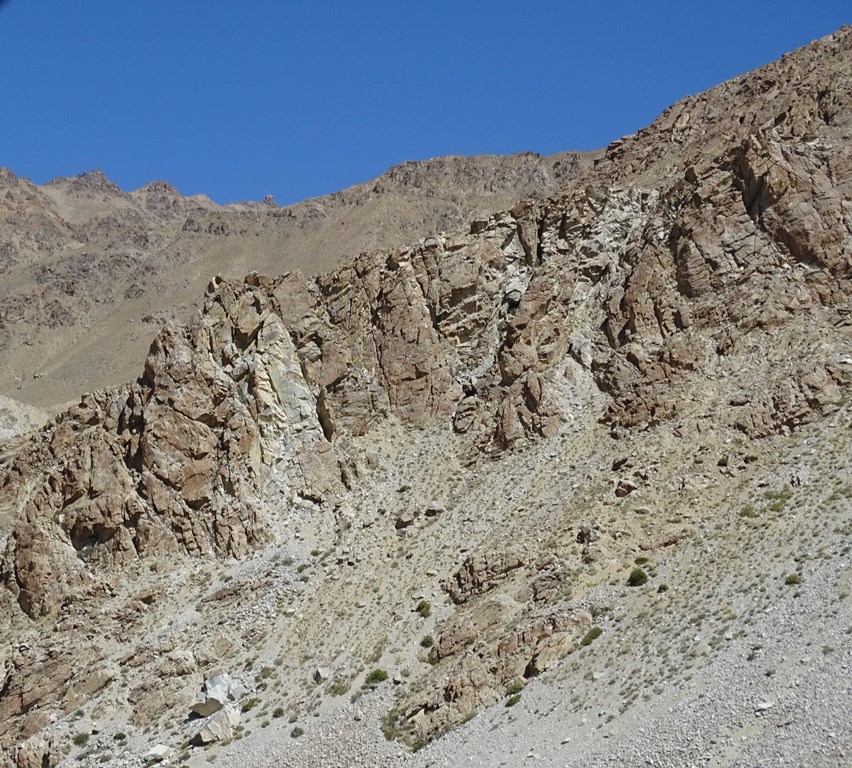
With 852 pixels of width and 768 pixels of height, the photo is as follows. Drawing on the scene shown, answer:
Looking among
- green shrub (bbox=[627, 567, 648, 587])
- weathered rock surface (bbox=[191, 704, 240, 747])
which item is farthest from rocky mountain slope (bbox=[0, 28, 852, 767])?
weathered rock surface (bbox=[191, 704, 240, 747])

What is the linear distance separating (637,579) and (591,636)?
10.7 ft

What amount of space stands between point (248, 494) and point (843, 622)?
92.3 ft

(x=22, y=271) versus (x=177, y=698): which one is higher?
(x=22, y=271)

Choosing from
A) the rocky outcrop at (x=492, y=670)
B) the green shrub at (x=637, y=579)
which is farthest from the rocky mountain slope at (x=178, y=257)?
the green shrub at (x=637, y=579)

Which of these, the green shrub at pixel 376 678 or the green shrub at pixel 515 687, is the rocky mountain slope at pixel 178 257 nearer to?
the green shrub at pixel 376 678

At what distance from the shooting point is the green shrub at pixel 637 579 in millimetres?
35219

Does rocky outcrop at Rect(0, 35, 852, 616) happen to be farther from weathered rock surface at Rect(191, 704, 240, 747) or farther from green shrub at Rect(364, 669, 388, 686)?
green shrub at Rect(364, 669, 388, 686)

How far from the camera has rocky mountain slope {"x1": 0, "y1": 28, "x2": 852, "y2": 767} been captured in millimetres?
30906

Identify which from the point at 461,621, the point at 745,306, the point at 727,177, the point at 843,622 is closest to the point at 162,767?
the point at 461,621

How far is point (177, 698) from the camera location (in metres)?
39.4

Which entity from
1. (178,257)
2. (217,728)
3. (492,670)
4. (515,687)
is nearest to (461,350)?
(492,670)

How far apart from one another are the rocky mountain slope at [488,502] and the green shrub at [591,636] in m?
0.14

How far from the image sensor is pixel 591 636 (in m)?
33.1

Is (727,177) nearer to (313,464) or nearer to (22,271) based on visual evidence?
(313,464)
